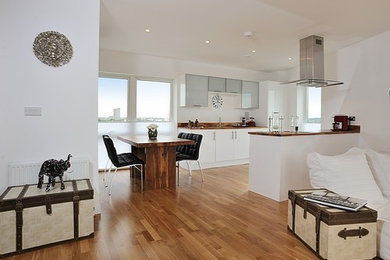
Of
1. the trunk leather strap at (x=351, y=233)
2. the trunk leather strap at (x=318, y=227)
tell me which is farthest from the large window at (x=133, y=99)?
the trunk leather strap at (x=351, y=233)

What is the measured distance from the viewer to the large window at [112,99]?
5156mm

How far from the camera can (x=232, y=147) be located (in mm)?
5809

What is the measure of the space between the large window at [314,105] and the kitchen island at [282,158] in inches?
96.3

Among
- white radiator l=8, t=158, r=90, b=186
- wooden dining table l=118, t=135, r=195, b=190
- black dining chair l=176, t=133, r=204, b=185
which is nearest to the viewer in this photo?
white radiator l=8, t=158, r=90, b=186

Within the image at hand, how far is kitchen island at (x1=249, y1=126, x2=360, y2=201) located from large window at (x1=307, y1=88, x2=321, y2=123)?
2.45m

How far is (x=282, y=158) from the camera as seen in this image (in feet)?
11.0

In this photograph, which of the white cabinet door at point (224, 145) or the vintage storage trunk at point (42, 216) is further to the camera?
the white cabinet door at point (224, 145)

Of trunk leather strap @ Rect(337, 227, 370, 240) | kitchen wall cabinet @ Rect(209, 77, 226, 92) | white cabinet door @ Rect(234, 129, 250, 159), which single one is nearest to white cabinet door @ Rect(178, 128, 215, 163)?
white cabinet door @ Rect(234, 129, 250, 159)

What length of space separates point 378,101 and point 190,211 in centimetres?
354

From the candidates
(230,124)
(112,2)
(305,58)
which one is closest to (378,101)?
(305,58)

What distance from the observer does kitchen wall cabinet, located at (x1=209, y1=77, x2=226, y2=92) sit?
6.11 meters

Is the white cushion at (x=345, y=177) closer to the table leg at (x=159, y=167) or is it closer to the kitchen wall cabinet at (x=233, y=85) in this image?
the table leg at (x=159, y=167)

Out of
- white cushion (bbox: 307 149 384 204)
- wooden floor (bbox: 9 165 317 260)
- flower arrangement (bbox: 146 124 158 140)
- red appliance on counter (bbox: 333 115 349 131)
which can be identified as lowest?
wooden floor (bbox: 9 165 317 260)

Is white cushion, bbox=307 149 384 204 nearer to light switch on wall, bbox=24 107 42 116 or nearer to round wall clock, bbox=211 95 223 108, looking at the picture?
light switch on wall, bbox=24 107 42 116
